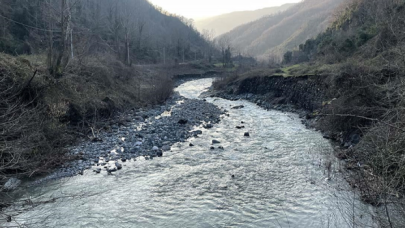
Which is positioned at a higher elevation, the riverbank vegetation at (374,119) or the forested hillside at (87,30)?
the forested hillside at (87,30)

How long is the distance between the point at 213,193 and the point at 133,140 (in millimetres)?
6648

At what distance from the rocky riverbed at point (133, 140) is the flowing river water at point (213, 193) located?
593mm

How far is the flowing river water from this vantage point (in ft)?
23.2

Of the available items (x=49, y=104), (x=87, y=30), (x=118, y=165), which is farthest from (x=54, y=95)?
(x=87, y=30)

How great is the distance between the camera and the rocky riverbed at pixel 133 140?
34.6 feet

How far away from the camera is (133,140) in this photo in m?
13.7

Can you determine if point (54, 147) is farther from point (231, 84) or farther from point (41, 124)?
point (231, 84)

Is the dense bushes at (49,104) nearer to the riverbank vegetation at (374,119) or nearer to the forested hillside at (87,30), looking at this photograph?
the forested hillside at (87,30)

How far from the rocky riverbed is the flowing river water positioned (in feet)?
1.94

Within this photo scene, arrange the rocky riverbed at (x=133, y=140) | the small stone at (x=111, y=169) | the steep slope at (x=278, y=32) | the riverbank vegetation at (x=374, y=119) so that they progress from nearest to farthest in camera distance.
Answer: the riverbank vegetation at (x=374, y=119)
the small stone at (x=111, y=169)
the rocky riverbed at (x=133, y=140)
the steep slope at (x=278, y=32)

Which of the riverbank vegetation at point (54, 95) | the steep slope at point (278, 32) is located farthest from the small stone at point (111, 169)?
the steep slope at point (278, 32)

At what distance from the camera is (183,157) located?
1182cm

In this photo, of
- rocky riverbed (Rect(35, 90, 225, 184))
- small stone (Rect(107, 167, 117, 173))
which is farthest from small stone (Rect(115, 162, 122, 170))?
small stone (Rect(107, 167, 117, 173))

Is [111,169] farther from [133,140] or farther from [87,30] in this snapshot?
[87,30]
